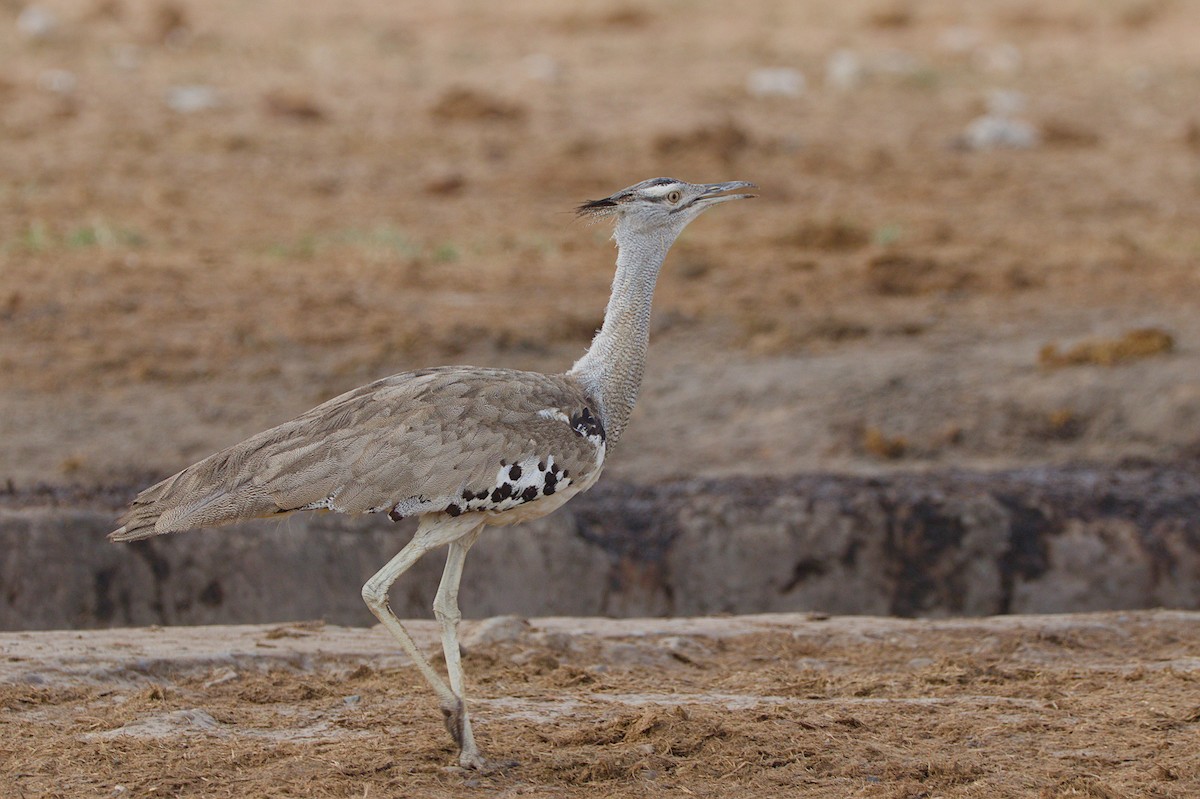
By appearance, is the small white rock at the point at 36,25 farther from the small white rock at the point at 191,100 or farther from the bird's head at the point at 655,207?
the bird's head at the point at 655,207

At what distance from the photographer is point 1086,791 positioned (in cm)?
402

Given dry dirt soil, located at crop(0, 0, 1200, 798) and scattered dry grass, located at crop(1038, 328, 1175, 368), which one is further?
scattered dry grass, located at crop(1038, 328, 1175, 368)

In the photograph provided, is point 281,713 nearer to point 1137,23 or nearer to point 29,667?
point 29,667

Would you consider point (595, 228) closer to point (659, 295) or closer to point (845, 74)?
point (659, 295)

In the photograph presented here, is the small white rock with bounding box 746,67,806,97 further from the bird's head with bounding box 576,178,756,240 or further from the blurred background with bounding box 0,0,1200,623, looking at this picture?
the bird's head with bounding box 576,178,756,240

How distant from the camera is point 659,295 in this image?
10.2 m

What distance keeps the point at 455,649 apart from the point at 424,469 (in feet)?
1.55

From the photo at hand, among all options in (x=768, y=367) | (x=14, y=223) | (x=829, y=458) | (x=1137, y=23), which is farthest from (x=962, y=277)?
(x=1137, y=23)

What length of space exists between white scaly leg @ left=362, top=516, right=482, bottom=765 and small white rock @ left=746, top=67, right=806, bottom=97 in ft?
40.7

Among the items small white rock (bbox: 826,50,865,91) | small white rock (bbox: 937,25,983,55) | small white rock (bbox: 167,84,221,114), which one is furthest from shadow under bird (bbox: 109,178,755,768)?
small white rock (bbox: 937,25,983,55)

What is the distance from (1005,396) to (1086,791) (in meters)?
4.59

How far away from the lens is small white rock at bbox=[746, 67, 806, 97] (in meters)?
15.9

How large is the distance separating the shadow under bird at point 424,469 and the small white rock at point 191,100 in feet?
34.1

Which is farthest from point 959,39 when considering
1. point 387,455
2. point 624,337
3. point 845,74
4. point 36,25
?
point 387,455
